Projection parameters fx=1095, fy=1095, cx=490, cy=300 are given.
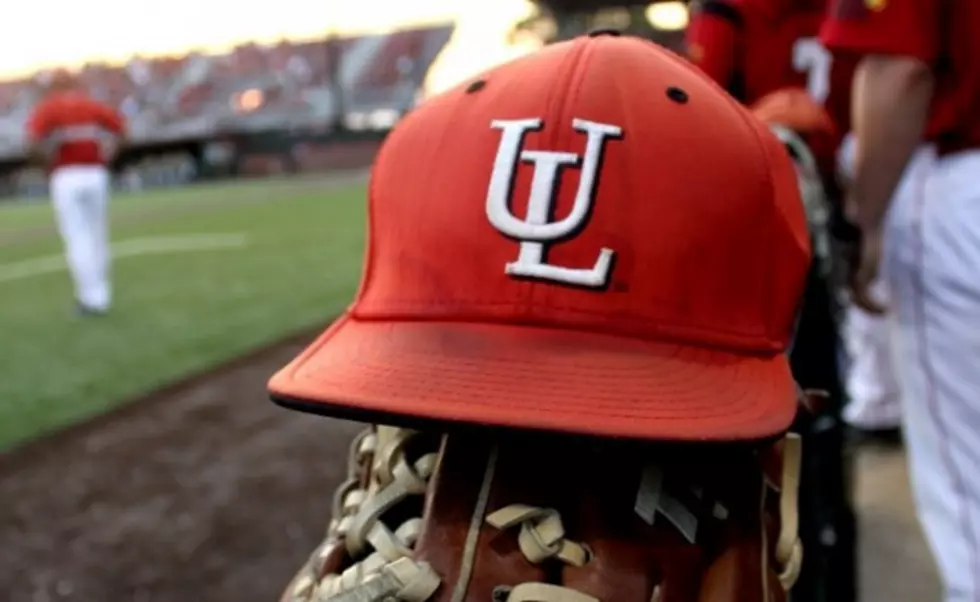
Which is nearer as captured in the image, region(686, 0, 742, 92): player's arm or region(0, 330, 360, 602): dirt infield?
region(686, 0, 742, 92): player's arm

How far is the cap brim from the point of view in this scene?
725 millimetres

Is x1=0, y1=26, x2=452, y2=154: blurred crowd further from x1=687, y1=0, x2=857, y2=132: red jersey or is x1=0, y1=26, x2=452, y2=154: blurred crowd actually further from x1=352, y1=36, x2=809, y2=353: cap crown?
x1=352, y1=36, x2=809, y2=353: cap crown

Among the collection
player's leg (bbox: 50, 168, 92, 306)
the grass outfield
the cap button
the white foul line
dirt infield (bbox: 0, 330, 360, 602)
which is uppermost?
the cap button

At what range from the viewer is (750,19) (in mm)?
2039

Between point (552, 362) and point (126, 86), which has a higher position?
point (552, 362)

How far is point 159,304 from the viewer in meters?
6.25

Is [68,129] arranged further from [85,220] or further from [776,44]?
[776,44]

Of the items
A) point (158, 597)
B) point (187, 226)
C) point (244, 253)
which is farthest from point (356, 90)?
point (158, 597)

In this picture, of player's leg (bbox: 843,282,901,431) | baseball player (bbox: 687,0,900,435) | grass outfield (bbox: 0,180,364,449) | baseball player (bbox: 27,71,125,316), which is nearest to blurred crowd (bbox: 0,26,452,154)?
grass outfield (bbox: 0,180,364,449)

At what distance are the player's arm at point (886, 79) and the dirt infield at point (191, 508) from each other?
0.94 metres

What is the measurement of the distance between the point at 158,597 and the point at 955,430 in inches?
60.7

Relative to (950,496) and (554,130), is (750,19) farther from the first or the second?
(554,130)

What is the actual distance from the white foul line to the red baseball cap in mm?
7975

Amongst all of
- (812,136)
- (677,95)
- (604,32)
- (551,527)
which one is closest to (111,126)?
(812,136)
